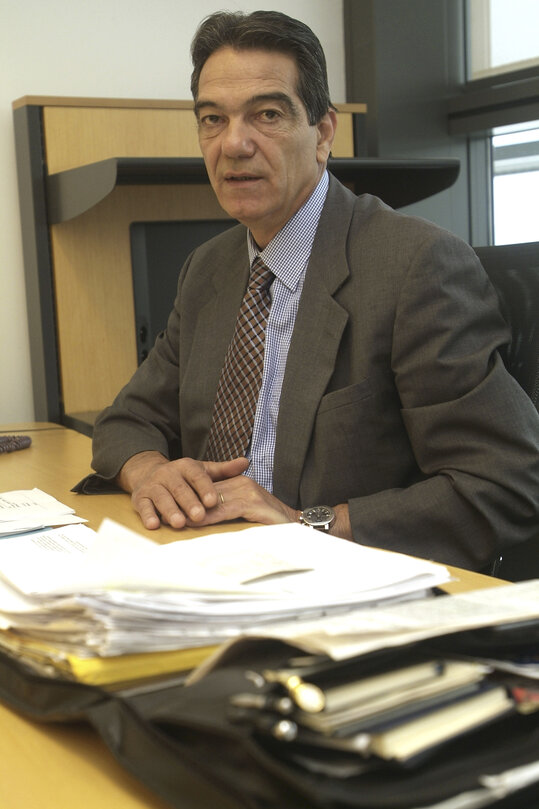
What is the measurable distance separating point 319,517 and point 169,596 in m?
0.64

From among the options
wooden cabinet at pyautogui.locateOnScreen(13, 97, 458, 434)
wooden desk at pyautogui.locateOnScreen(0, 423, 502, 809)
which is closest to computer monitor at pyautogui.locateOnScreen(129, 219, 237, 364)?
wooden cabinet at pyautogui.locateOnScreen(13, 97, 458, 434)

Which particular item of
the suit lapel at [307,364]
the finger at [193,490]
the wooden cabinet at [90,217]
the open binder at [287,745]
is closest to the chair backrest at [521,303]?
the suit lapel at [307,364]

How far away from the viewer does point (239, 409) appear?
1.54 metres

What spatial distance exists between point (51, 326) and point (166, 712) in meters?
1.90

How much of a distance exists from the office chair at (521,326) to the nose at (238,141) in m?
0.44

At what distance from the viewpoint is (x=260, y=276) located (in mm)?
1602

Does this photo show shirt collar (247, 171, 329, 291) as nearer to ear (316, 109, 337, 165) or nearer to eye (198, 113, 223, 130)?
ear (316, 109, 337, 165)

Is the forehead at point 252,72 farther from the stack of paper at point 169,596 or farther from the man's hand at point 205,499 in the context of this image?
the stack of paper at point 169,596

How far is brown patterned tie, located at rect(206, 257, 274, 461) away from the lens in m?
1.52

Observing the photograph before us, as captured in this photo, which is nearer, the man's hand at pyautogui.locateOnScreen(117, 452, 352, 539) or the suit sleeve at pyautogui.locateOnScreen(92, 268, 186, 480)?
the man's hand at pyautogui.locateOnScreen(117, 452, 352, 539)

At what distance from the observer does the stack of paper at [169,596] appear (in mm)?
656

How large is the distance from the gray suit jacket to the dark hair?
157 mm

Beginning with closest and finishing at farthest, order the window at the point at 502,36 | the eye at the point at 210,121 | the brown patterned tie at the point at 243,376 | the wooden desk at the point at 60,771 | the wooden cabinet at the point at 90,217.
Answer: the wooden desk at the point at 60,771 < the brown patterned tie at the point at 243,376 < the eye at the point at 210,121 < the wooden cabinet at the point at 90,217 < the window at the point at 502,36

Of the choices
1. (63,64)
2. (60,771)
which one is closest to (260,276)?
(60,771)
